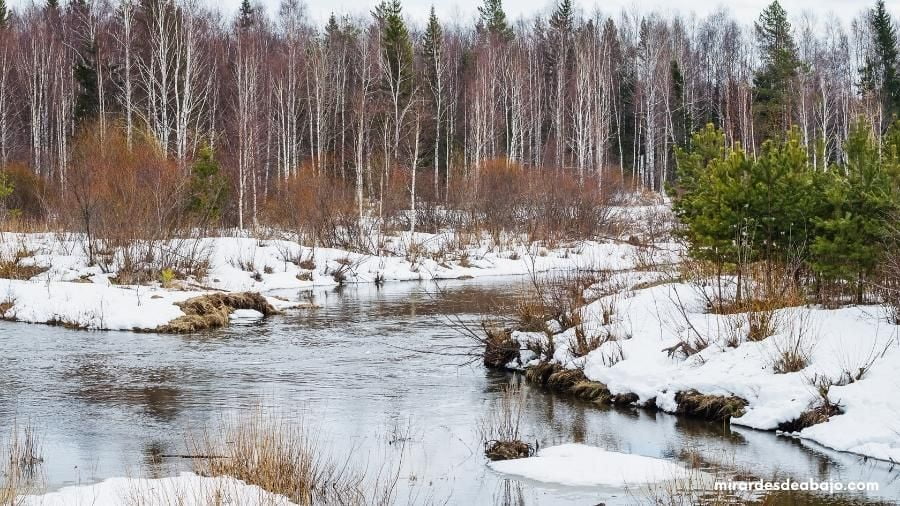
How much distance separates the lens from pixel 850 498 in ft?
26.5

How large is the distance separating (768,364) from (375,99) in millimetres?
37792

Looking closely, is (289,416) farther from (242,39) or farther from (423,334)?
(242,39)

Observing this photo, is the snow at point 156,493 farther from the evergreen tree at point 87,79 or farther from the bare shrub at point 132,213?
the evergreen tree at point 87,79

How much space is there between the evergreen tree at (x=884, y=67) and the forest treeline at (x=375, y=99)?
128mm

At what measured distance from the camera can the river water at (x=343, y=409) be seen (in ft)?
29.3

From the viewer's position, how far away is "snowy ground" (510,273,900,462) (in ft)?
32.6

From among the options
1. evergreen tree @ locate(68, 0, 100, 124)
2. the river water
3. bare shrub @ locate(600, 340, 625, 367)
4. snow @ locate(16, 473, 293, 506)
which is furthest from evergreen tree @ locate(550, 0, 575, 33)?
snow @ locate(16, 473, 293, 506)

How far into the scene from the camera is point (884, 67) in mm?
53750

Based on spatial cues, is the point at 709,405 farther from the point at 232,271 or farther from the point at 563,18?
the point at 563,18

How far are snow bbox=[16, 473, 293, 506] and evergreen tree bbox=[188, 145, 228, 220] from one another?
68.1 feet

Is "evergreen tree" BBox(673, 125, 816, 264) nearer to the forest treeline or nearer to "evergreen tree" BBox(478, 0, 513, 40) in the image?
the forest treeline

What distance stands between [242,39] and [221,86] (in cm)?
800

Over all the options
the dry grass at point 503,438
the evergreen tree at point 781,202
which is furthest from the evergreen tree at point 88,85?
the dry grass at point 503,438

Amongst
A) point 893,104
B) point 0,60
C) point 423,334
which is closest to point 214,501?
point 423,334
